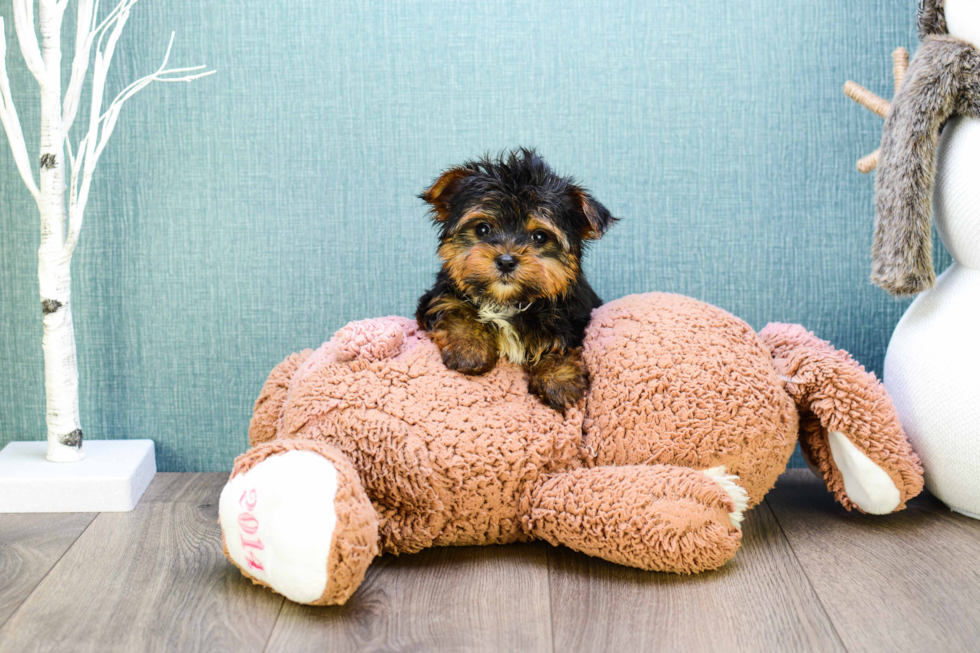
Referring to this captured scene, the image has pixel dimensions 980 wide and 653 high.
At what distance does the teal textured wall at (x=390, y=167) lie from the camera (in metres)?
2.28

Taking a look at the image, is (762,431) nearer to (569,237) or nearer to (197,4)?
(569,237)

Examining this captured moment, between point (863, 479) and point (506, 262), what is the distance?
0.97 meters

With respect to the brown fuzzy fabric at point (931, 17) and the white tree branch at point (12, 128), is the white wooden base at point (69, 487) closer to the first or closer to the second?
the white tree branch at point (12, 128)

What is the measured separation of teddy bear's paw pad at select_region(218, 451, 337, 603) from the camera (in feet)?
4.83

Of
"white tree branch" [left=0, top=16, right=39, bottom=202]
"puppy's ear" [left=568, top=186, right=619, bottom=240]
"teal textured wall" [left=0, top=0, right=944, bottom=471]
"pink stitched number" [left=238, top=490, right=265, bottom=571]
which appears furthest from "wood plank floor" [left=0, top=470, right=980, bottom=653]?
"white tree branch" [left=0, top=16, right=39, bottom=202]

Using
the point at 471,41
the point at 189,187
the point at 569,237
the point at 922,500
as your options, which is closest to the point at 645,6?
the point at 471,41

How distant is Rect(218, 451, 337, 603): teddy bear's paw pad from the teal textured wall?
87 centimetres

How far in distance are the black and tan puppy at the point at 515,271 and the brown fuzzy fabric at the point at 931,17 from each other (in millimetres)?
898

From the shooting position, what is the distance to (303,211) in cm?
233

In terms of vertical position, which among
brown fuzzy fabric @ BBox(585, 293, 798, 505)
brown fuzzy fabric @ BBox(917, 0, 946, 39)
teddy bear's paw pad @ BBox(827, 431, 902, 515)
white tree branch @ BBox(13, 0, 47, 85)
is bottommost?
teddy bear's paw pad @ BBox(827, 431, 902, 515)

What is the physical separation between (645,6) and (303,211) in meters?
1.08

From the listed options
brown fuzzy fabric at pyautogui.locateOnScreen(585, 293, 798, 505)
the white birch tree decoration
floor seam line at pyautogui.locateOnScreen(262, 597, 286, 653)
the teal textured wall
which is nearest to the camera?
floor seam line at pyautogui.locateOnScreen(262, 597, 286, 653)

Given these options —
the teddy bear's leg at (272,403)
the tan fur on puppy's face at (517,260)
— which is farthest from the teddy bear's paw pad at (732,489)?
the teddy bear's leg at (272,403)

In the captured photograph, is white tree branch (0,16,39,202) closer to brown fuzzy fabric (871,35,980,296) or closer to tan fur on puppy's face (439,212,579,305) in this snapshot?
tan fur on puppy's face (439,212,579,305)
